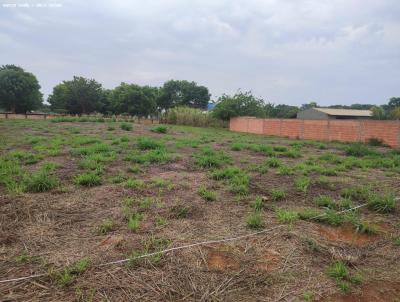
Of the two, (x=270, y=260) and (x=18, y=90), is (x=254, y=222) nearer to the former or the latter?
(x=270, y=260)

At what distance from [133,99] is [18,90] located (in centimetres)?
1436

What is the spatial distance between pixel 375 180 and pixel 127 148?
631 cm

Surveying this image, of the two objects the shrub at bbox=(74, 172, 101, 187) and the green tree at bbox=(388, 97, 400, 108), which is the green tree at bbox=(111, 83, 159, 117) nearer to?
the shrub at bbox=(74, 172, 101, 187)

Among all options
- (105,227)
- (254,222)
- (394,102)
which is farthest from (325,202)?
(394,102)

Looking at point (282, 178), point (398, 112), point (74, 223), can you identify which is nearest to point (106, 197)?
point (74, 223)

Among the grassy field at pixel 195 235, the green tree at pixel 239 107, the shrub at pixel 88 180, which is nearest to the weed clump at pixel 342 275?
the grassy field at pixel 195 235

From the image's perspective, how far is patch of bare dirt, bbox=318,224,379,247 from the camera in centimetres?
332

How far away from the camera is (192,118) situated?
31.9 m

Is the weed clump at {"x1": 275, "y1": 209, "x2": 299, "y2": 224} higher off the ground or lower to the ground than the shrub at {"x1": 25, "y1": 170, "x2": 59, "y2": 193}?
lower

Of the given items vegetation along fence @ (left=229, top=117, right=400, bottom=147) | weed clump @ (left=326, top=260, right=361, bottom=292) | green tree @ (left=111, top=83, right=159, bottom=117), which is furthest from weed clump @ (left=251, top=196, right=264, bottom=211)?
green tree @ (left=111, top=83, right=159, bottom=117)

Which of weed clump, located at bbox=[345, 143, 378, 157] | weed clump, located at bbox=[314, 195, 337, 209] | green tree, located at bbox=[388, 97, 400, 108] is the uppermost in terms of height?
green tree, located at bbox=[388, 97, 400, 108]

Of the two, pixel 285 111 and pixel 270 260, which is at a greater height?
pixel 285 111

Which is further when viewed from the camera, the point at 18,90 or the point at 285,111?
the point at 285,111

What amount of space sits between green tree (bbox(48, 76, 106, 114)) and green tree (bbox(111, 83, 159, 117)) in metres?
3.40
